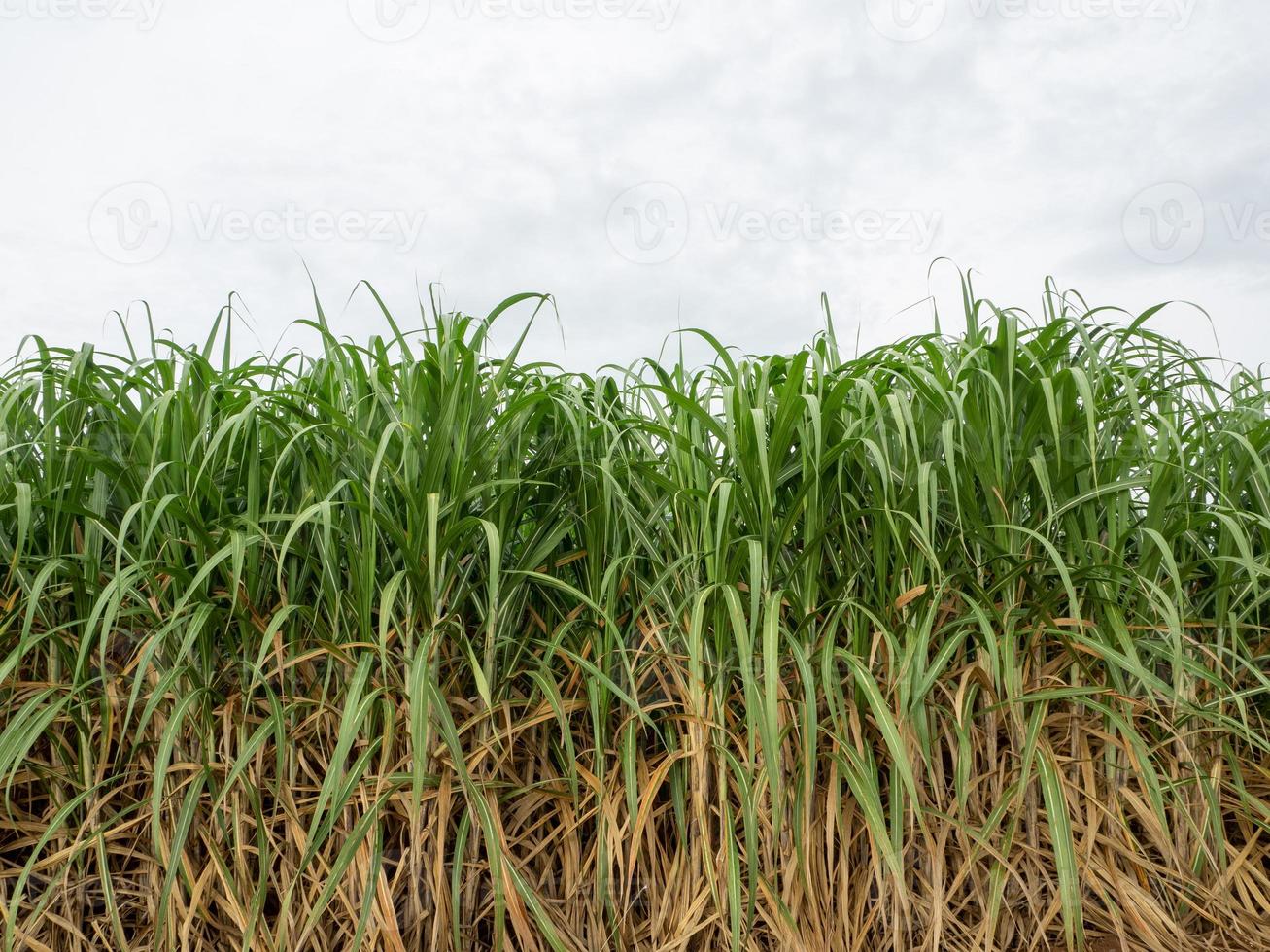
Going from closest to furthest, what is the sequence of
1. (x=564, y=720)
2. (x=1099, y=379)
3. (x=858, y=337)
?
(x=564, y=720) → (x=1099, y=379) → (x=858, y=337)

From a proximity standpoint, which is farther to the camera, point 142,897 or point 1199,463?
point 1199,463

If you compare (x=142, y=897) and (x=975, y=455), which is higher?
(x=975, y=455)

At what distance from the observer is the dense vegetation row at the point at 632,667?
1.33 metres

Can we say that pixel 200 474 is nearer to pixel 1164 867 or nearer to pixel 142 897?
pixel 142 897

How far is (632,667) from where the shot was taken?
4.91ft

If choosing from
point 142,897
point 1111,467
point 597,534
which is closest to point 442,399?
point 597,534

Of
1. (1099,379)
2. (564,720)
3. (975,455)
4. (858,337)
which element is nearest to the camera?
(564,720)

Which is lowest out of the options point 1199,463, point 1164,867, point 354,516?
point 1164,867

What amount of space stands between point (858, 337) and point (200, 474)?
4.41 feet

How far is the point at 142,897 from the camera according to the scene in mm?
1499

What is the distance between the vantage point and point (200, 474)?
4.60ft

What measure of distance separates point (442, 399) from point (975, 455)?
0.94m

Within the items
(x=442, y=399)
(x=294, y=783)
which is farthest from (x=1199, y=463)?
(x=294, y=783)

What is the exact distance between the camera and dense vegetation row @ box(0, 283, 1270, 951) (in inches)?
52.6
